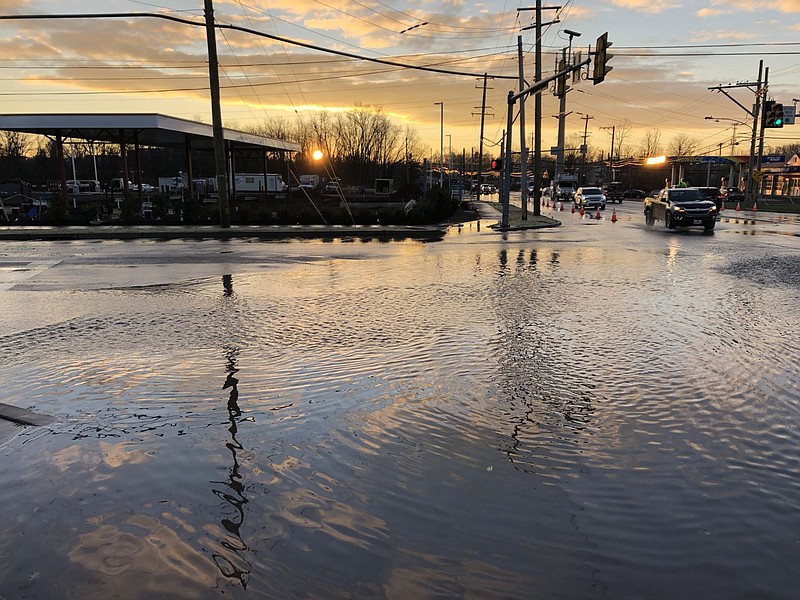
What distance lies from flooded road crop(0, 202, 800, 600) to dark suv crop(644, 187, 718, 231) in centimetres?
1792

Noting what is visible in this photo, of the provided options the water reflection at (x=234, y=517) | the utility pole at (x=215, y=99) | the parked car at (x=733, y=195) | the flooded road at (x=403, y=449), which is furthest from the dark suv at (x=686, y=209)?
the parked car at (x=733, y=195)

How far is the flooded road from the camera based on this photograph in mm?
3219

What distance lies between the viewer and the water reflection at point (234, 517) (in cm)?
321

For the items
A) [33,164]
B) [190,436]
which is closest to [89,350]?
[190,436]

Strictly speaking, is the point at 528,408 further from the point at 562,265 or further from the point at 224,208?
the point at 224,208

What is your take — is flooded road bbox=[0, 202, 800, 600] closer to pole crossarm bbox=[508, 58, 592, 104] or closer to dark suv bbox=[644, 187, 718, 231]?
pole crossarm bbox=[508, 58, 592, 104]

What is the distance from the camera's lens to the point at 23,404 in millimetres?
5574

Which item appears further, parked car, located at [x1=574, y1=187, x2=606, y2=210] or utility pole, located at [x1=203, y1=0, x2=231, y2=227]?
parked car, located at [x1=574, y1=187, x2=606, y2=210]

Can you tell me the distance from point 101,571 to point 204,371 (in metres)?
3.47

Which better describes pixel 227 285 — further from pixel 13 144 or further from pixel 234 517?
pixel 13 144

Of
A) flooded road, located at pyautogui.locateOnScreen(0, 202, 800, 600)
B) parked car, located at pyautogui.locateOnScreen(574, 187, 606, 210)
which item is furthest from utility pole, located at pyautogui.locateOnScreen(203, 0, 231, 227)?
parked car, located at pyautogui.locateOnScreen(574, 187, 606, 210)

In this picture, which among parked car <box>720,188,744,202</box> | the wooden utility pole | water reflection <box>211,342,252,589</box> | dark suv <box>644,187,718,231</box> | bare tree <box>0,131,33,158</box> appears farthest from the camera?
bare tree <box>0,131,33,158</box>

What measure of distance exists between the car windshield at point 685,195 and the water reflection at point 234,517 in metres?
27.1

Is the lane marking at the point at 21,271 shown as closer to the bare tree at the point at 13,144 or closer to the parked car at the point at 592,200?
the parked car at the point at 592,200
